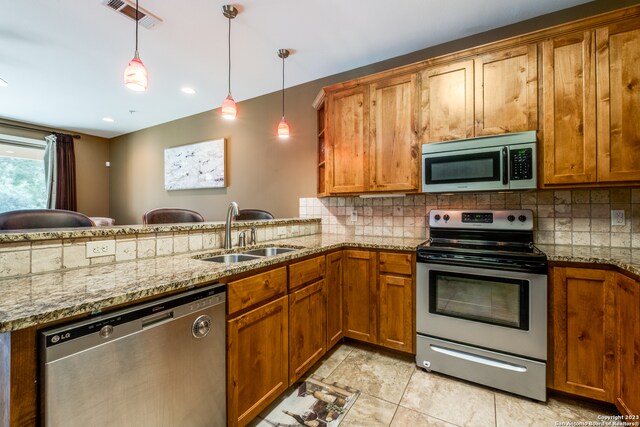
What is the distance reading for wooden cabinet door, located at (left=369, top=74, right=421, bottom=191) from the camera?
2.32m

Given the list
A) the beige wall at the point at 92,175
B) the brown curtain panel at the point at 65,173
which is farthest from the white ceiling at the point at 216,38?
the beige wall at the point at 92,175

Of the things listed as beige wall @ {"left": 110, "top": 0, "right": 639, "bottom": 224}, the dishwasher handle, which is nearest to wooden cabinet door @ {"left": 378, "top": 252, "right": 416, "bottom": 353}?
beige wall @ {"left": 110, "top": 0, "right": 639, "bottom": 224}

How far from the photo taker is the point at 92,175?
227 inches

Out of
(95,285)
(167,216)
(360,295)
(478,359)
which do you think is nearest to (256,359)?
(95,285)

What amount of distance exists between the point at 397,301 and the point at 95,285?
1851 millimetres

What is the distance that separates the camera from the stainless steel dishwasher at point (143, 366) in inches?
31.8

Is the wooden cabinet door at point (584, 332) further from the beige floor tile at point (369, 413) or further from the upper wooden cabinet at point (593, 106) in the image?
the beige floor tile at point (369, 413)

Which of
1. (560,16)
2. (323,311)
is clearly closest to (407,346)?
(323,311)

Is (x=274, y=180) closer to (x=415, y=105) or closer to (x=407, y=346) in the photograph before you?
(x=415, y=105)

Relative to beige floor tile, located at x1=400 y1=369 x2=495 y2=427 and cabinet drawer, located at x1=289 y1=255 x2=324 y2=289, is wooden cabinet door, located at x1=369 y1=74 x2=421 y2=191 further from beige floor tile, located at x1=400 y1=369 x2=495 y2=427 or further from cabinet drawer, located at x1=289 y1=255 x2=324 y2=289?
beige floor tile, located at x1=400 y1=369 x2=495 y2=427

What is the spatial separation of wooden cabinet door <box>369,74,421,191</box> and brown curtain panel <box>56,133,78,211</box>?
19.4 ft

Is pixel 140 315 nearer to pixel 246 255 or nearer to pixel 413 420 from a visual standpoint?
pixel 246 255

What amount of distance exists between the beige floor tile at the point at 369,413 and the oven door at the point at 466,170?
1515 mm

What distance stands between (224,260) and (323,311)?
0.81 m
